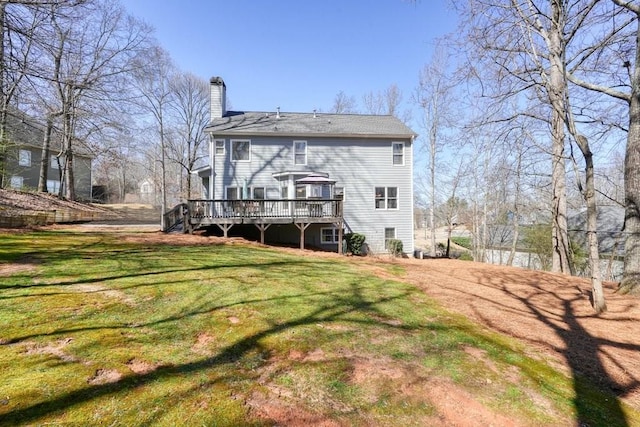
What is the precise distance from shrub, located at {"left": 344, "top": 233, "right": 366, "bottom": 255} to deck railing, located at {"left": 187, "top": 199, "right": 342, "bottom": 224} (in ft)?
7.40

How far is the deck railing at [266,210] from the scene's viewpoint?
43.8ft

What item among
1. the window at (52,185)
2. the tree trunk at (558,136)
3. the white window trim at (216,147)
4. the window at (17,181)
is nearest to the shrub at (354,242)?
the white window trim at (216,147)

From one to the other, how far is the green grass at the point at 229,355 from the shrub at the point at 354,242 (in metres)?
10.2

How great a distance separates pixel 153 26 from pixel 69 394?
73.0ft

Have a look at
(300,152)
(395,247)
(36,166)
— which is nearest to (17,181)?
(36,166)

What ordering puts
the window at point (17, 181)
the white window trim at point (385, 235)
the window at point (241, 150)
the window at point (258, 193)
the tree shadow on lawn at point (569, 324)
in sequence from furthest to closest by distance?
the window at point (17, 181)
the white window trim at point (385, 235)
the window at point (258, 193)
the window at point (241, 150)
the tree shadow on lawn at point (569, 324)

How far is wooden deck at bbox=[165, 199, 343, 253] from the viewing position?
13320mm

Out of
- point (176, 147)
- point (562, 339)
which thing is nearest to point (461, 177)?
point (562, 339)

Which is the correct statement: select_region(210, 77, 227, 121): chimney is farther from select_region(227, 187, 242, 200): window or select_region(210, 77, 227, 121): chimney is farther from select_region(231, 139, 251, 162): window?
select_region(227, 187, 242, 200): window

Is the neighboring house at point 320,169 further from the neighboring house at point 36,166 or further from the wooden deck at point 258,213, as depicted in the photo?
the neighboring house at point 36,166

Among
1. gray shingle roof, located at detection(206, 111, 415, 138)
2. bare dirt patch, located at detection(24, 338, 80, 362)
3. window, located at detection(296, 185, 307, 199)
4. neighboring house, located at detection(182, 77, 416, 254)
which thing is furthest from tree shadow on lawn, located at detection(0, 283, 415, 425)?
gray shingle roof, located at detection(206, 111, 415, 138)

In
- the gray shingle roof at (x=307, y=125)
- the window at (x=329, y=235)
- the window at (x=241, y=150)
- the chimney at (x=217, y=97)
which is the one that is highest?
the chimney at (x=217, y=97)

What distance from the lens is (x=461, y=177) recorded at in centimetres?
2316

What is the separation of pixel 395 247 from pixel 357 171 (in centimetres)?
461
